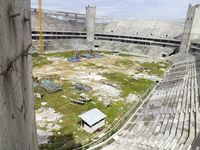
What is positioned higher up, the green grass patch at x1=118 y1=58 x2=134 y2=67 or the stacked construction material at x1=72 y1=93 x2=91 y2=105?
the green grass patch at x1=118 y1=58 x2=134 y2=67

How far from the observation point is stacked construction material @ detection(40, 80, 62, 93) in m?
28.7

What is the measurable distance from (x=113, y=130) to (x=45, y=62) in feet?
101

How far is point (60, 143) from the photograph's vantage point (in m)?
17.3

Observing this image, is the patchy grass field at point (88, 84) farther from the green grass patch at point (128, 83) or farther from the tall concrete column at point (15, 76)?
the tall concrete column at point (15, 76)

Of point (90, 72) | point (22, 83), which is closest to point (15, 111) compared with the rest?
point (22, 83)

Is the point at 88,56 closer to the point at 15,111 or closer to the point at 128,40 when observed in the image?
the point at 128,40

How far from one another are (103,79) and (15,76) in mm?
33975

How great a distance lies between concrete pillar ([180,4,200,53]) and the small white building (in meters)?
46.9

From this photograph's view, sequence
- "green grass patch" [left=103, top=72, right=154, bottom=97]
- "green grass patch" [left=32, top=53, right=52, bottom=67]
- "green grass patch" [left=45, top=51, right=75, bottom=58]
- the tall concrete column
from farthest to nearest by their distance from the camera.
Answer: "green grass patch" [left=45, top=51, right=75, bottom=58] → "green grass patch" [left=32, top=53, right=52, bottom=67] → "green grass patch" [left=103, top=72, right=154, bottom=97] → the tall concrete column

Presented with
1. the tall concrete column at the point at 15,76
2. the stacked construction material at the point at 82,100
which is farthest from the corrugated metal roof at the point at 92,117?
the tall concrete column at the point at 15,76

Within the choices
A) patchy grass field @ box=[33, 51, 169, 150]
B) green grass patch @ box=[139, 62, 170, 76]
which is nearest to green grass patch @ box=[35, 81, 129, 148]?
patchy grass field @ box=[33, 51, 169, 150]

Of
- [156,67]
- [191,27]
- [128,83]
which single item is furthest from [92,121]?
[191,27]

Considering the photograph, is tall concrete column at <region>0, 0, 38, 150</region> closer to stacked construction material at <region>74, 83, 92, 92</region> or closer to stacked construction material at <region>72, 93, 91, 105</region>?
stacked construction material at <region>72, 93, 91, 105</region>

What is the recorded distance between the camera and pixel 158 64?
5041 cm
